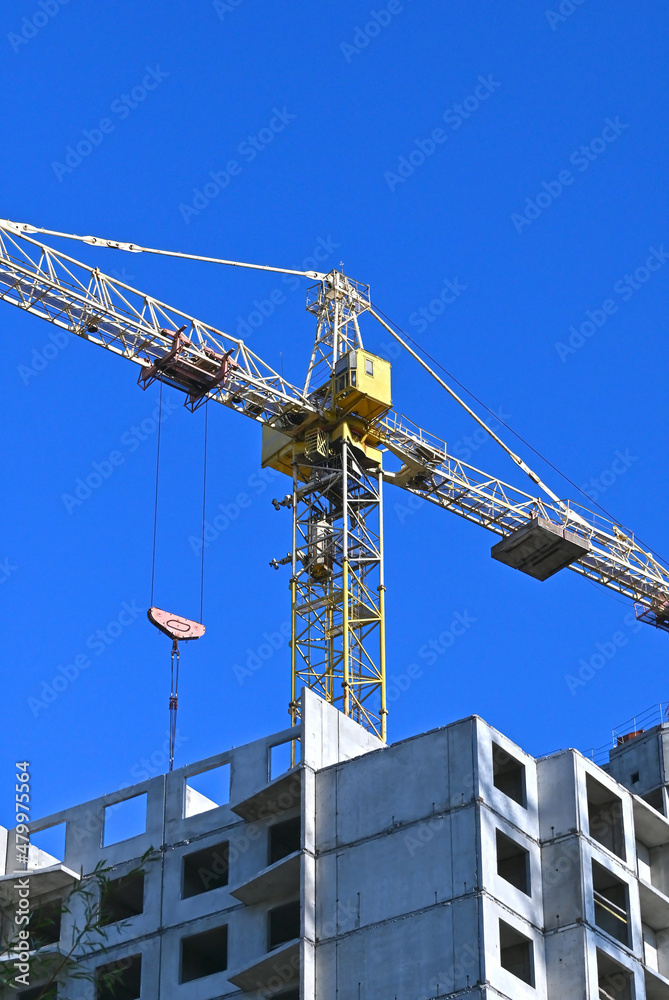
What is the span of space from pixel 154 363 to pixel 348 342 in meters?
12.6

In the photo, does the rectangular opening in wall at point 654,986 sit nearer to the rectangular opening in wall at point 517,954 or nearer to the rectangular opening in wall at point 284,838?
the rectangular opening in wall at point 517,954

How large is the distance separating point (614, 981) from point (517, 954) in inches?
137

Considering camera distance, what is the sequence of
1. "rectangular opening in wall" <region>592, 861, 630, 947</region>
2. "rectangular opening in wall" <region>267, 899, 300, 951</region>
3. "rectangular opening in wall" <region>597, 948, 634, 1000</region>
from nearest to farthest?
1. "rectangular opening in wall" <region>597, 948, 634, 1000</region>
2. "rectangular opening in wall" <region>267, 899, 300, 951</region>
3. "rectangular opening in wall" <region>592, 861, 630, 947</region>

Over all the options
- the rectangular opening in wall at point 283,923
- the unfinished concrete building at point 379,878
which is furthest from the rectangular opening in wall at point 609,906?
the rectangular opening in wall at point 283,923

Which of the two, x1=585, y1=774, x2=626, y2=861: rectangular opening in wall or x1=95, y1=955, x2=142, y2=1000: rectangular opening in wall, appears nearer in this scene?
x1=95, y1=955, x2=142, y2=1000: rectangular opening in wall

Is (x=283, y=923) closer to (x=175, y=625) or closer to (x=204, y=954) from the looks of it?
(x=204, y=954)

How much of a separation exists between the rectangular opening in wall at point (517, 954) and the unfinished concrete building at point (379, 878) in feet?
0.18

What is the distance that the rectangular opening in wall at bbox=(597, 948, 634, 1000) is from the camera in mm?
50812

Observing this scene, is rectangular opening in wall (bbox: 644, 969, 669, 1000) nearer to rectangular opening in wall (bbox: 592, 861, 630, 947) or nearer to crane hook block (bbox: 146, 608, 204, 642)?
rectangular opening in wall (bbox: 592, 861, 630, 947)

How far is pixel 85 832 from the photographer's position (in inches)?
2254

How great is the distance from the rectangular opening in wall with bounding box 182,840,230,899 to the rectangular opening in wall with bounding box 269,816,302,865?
141cm

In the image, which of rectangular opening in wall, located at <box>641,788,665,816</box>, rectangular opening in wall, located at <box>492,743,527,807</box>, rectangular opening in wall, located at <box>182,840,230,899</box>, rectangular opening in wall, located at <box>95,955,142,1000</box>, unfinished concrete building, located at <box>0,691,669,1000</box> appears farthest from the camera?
rectangular opening in wall, located at <box>641,788,665,816</box>

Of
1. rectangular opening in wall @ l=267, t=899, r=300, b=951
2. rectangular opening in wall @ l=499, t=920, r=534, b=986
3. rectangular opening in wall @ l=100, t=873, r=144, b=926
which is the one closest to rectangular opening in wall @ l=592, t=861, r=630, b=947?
rectangular opening in wall @ l=499, t=920, r=534, b=986

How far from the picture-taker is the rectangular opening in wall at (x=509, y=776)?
5209 centimetres
